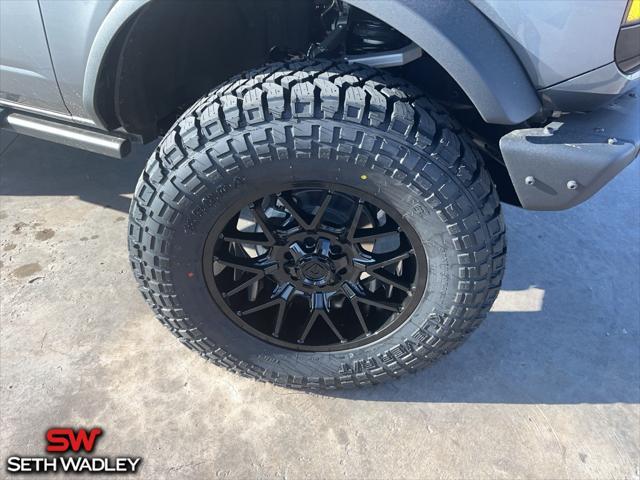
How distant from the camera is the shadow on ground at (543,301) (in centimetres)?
199

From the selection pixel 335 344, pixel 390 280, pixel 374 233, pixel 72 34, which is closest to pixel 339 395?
pixel 335 344

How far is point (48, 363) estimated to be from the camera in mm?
2021

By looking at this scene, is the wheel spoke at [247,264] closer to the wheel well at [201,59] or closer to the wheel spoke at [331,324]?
the wheel spoke at [331,324]

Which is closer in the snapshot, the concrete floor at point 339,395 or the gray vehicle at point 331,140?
the gray vehicle at point 331,140

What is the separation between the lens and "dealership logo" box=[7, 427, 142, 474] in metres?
1.70

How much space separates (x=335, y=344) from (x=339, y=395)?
24 centimetres

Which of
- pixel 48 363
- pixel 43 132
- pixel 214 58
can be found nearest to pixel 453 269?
pixel 214 58

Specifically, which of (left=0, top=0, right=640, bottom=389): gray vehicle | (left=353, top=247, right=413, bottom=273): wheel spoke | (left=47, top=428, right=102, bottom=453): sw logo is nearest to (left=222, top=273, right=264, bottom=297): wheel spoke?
(left=0, top=0, right=640, bottom=389): gray vehicle

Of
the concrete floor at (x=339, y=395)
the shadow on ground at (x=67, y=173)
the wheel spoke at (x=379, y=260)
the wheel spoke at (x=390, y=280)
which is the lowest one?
the concrete floor at (x=339, y=395)

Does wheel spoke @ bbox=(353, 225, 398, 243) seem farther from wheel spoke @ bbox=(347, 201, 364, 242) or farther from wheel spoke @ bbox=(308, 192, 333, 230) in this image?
wheel spoke @ bbox=(308, 192, 333, 230)

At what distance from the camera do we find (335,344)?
1852 millimetres

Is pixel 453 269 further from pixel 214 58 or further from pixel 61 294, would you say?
pixel 61 294

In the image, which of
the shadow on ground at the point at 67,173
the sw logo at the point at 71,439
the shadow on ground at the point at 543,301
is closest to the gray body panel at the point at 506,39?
the shadow on ground at the point at 543,301

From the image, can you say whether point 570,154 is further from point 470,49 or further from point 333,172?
point 333,172
